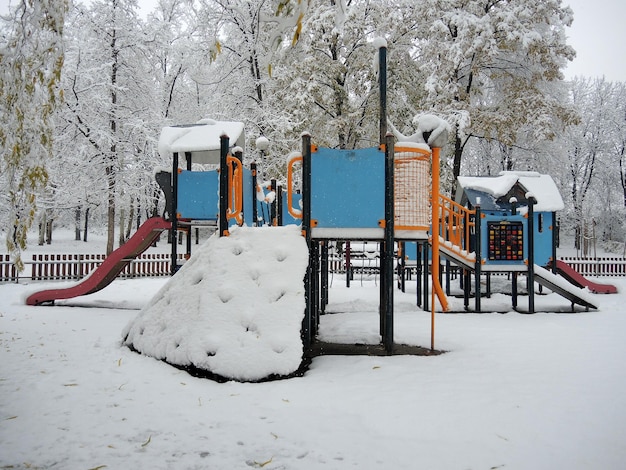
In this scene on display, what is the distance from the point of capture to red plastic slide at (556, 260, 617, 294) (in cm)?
1238

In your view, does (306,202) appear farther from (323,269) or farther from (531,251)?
(531,251)

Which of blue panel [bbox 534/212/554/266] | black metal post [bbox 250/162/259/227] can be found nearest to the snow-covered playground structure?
black metal post [bbox 250/162/259/227]

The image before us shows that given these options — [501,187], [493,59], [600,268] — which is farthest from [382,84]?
[600,268]

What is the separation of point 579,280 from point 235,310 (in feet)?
36.3

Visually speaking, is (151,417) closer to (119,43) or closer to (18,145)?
(18,145)

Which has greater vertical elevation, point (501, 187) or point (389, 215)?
point (501, 187)

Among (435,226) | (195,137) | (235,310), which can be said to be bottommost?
(235,310)

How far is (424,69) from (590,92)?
76.6 ft

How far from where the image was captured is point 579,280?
1240cm

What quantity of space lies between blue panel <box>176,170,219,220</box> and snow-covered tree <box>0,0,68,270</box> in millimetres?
4604

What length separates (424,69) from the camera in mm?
18047

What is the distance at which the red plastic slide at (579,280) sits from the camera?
1238cm

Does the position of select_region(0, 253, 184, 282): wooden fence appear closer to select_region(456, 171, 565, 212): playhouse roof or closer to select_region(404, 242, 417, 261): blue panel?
select_region(404, 242, 417, 261): blue panel

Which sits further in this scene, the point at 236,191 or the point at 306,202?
the point at 236,191
